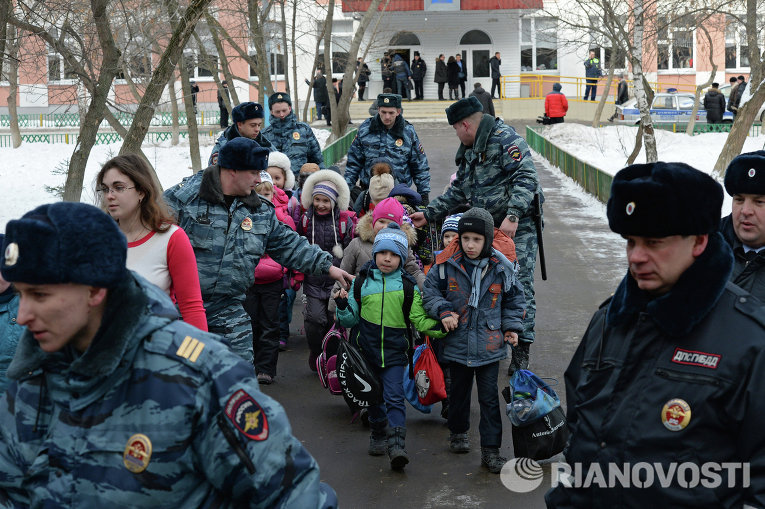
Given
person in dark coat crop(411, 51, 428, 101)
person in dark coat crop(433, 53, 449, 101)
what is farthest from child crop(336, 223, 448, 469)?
person in dark coat crop(411, 51, 428, 101)

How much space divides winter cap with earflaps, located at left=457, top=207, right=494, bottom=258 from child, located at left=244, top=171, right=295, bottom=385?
88.4 inches

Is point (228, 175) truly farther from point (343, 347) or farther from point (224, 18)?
point (224, 18)

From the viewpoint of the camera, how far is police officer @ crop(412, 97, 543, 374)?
24.9 ft

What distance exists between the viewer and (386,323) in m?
6.50

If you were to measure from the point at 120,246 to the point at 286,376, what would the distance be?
617 centimetres

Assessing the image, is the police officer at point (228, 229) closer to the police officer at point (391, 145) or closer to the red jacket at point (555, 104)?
the police officer at point (391, 145)

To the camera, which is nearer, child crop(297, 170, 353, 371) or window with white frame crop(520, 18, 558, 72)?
child crop(297, 170, 353, 371)

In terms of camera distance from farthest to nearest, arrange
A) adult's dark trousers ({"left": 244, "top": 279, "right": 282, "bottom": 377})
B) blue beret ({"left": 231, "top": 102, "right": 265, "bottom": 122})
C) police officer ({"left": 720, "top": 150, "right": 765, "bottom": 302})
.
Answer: blue beret ({"left": 231, "top": 102, "right": 265, "bottom": 122}) → adult's dark trousers ({"left": 244, "top": 279, "right": 282, "bottom": 377}) → police officer ({"left": 720, "top": 150, "right": 765, "bottom": 302})

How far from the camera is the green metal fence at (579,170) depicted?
1792 centimetres

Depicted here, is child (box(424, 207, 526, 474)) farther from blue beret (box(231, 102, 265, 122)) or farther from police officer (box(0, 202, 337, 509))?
police officer (box(0, 202, 337, 509))

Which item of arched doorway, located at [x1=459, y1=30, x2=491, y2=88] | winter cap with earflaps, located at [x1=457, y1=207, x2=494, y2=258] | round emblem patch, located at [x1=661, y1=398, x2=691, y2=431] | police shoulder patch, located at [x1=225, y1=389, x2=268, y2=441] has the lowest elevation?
round emblem patch, located at [x1=661, y1=398, x2=691, y2=431]

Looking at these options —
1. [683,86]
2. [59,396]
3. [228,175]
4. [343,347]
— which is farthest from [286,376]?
[683,86]

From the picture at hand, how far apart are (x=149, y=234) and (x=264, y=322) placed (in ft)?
11.6

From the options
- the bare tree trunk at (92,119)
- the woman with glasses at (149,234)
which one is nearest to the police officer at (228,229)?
the woman with glasses at (149,234)
